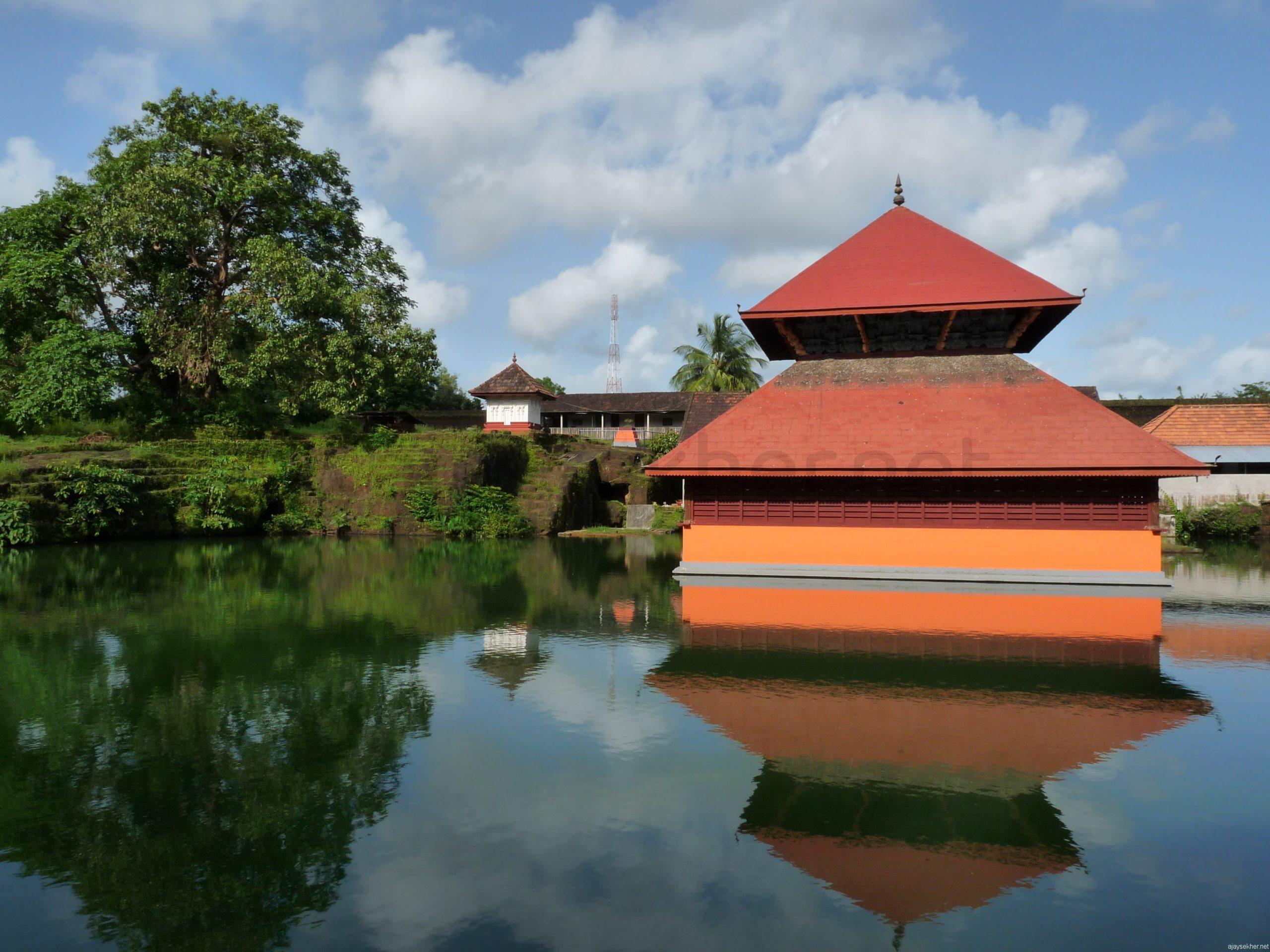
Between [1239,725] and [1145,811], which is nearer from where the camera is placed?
[1145,811]

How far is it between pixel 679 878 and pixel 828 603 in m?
8.88

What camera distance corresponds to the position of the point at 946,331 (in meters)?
16.3

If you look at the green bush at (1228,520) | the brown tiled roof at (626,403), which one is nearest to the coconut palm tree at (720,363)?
the brown tiled roof at (626,403)

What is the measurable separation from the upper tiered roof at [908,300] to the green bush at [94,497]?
57.2ft

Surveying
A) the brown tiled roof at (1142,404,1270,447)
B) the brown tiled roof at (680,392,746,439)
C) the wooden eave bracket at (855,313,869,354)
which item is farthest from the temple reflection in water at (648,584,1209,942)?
the brown tiled roof at (1142,404,1270,447)

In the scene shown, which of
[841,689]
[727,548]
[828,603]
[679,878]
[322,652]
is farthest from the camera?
[727,548]

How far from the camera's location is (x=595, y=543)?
24.1m

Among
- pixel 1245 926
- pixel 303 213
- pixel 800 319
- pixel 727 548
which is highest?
pixel 303 213

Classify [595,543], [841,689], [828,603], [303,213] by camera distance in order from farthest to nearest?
[303,213] → [595,543] → [828,603] → [841,689]

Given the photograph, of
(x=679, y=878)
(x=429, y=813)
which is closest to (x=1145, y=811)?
(x=679, y=878)

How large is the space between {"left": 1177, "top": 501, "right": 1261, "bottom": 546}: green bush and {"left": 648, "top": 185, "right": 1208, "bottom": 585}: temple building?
1529 cm

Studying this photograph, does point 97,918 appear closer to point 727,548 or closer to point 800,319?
point 727,548

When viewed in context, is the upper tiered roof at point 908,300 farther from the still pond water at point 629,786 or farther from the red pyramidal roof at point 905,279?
the still pond water at point 629,786


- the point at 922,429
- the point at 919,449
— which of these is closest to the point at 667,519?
the point at 922,429
